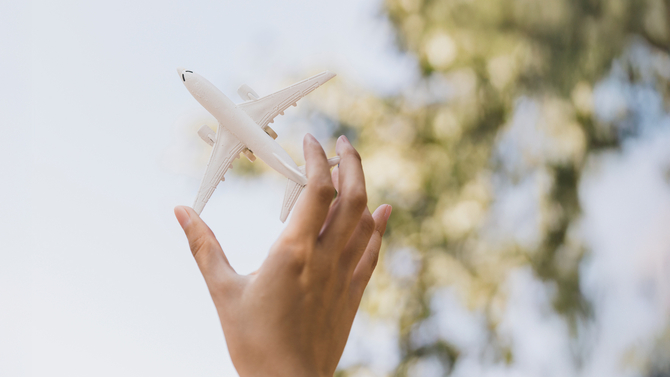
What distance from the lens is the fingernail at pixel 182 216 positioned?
972mm

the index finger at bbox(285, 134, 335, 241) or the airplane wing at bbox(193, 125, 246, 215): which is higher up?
the airplane wing at bbox(193, 125, 246, 215)

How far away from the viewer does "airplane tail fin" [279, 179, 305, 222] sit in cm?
138

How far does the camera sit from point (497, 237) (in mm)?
3473

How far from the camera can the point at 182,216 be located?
0.98 m

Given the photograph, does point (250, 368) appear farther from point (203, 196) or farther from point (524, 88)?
point (524, 88)

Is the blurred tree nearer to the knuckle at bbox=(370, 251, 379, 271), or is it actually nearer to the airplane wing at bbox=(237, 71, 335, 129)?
the airplane wing at bbox=(237, 71, 335, 129)

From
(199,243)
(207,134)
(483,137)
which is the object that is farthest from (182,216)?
(483,137)

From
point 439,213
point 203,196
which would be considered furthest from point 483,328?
point 203,196

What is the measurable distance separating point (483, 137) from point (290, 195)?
2.44m

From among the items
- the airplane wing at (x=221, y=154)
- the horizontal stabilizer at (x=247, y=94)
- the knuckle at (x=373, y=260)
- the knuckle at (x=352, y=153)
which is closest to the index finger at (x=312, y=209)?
the knuckle at (x=352, y=153)

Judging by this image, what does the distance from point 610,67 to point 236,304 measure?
318cm

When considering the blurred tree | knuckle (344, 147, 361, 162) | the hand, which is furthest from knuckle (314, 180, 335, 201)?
the blurred tree

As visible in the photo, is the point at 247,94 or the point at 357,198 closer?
the point at 357,198

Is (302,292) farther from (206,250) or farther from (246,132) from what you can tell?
(246,132)
